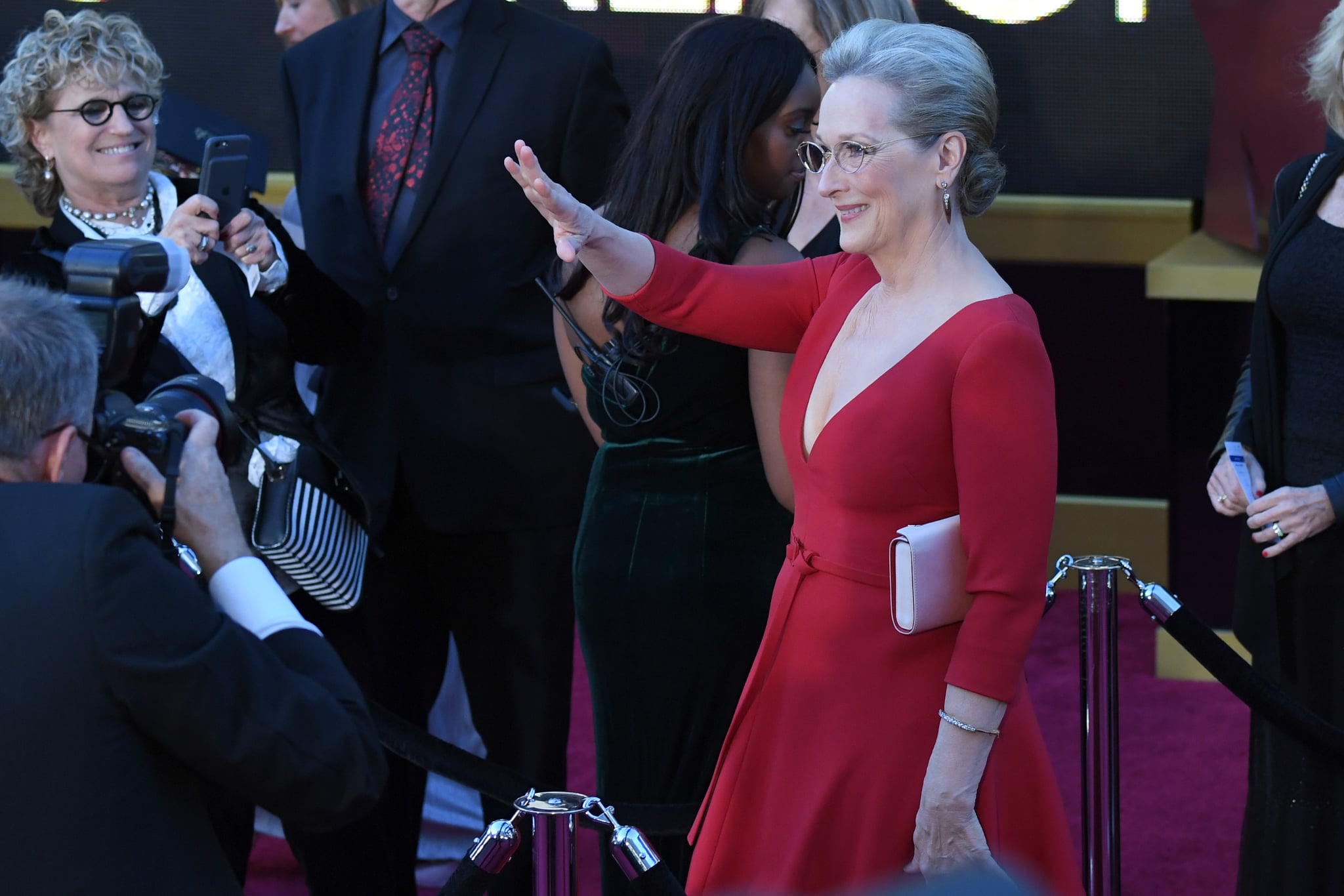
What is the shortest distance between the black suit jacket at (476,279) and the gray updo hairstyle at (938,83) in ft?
3.66

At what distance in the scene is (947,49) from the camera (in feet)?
6.67

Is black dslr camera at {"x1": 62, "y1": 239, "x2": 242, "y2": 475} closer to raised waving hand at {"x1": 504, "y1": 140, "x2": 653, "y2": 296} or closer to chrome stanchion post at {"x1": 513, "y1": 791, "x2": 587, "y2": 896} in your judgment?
raised waving hand at {"x1": 504, "y1": 140, "x2": 653, "y2": 296}

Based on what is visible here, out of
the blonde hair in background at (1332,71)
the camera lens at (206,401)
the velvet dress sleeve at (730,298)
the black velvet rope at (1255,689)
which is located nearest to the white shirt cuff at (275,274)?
the velvet dress sleeve at (730,298)

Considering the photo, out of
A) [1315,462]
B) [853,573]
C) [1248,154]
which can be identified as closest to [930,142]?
[853,573]

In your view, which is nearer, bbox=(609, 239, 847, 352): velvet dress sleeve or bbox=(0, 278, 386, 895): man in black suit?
bbox=(0, 278, 386, 895): man in black suit

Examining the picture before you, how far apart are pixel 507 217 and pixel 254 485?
0.74 meters

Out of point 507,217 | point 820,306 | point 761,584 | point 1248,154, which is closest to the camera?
point 820,306

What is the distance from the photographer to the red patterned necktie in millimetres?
3139

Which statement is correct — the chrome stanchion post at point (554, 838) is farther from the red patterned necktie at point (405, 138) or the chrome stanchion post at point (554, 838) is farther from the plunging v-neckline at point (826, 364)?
the red patterned necktie at point (405, 138)

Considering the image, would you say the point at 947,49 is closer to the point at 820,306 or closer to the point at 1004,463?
the point at 820,306

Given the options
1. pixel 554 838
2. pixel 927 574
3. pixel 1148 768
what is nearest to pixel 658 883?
pixel 554 838

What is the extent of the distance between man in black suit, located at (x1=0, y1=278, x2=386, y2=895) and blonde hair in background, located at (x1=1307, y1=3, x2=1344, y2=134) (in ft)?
7.01

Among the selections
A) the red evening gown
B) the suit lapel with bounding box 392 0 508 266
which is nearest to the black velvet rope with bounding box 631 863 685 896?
the red evening gown

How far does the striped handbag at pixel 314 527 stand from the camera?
2686 mm
